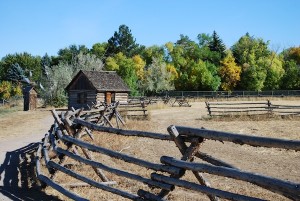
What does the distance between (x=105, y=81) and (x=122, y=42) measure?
187ft

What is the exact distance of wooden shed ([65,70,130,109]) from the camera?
38500 millimetres

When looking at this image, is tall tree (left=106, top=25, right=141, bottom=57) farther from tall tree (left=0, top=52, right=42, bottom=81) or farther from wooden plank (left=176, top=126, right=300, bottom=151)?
wooden plank (left=176, top=126, right=300, bottom=151)

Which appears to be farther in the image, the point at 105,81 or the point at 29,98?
the point at 29,98

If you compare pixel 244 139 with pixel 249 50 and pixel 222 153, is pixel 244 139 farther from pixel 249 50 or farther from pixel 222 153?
pixel 249 50

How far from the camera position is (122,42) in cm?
9519

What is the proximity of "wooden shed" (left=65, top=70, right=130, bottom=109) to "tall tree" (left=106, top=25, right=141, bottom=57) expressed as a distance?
54.1 m

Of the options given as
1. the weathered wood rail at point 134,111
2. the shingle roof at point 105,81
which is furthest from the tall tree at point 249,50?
the weathered wood rail at point 134,111

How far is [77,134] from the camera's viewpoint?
28.8 ft

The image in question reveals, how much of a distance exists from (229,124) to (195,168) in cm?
1886

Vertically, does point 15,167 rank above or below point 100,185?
below

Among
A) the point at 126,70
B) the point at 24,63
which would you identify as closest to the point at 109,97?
the point at 126,70

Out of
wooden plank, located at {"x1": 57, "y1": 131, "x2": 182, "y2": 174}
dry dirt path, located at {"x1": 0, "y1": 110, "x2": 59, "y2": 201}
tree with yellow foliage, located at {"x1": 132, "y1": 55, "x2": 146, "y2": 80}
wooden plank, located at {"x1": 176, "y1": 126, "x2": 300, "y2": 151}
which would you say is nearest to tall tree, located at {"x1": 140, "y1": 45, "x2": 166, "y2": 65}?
tree with yellow foliage, located at {"x1": 132, "y1": 55, "x2": 146, "y2": 80}

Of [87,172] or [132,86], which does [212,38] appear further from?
[87,172]

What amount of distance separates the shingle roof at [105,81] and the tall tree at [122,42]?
54.1 m
